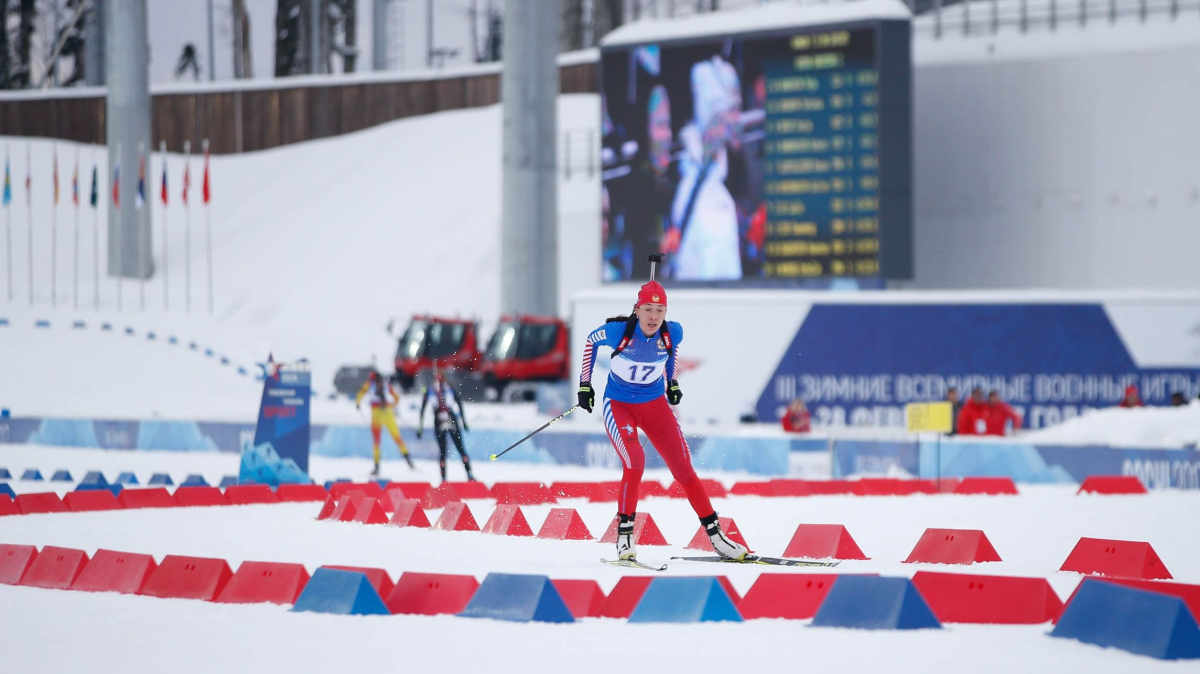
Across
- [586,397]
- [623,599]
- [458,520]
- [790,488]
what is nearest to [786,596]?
[623,599]

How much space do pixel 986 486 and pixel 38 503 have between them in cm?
1103

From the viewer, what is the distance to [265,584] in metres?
10.0

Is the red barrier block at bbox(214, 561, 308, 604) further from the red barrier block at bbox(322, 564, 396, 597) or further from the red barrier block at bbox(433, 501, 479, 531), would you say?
the red barrier block at bbox(433, 501, 479, 531)

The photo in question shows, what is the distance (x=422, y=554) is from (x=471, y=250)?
40.6 meters

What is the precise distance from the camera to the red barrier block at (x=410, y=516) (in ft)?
49.9

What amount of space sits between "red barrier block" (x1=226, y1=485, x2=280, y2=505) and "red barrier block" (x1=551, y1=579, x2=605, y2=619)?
953cm

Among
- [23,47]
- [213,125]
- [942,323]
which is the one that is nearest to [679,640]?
[942,323]

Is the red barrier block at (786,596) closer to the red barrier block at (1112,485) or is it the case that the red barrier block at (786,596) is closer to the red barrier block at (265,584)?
the red barrier block at (265,584)

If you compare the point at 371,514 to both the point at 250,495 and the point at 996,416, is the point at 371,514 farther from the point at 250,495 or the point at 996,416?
the point at 996,416

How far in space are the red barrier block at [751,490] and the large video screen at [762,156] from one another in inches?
522

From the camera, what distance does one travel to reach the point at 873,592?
8555 mm

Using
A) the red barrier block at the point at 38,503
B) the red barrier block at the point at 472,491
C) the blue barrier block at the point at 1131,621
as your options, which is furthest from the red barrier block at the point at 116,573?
the red barrier block at the point at 472,491

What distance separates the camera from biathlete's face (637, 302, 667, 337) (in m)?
11.5

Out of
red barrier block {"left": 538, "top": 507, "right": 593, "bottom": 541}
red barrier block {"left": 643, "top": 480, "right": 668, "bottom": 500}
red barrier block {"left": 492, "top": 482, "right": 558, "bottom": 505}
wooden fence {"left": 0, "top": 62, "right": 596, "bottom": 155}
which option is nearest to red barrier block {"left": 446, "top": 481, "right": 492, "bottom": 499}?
red barrier block {"left": 492, "top": 482, "right": 558, "bottom": 505}
